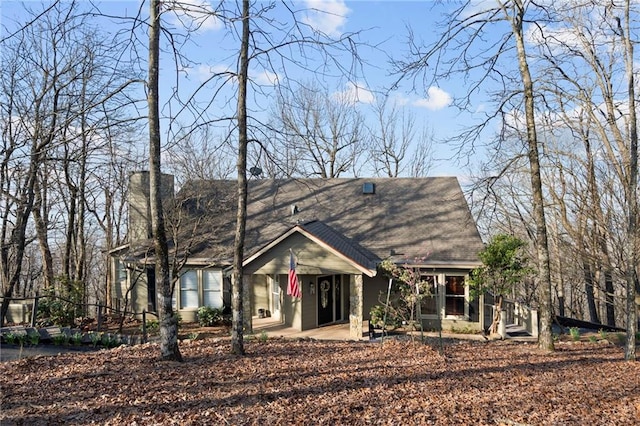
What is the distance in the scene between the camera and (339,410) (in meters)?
5.55

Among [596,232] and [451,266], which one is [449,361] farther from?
[596,232]

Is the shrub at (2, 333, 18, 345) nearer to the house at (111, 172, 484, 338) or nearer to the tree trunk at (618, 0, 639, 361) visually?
the house at (111, 172, 484, 338)

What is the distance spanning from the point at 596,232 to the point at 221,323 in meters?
16.3

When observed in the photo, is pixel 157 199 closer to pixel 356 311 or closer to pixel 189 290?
pixel 356 311

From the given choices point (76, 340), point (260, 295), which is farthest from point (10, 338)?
point (260, 295)

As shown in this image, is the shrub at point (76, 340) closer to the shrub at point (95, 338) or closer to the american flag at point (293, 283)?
the shrub at point (95, 338)

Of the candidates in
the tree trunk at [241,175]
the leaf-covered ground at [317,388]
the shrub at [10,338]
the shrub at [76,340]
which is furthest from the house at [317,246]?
the tree trunk at [241,175]

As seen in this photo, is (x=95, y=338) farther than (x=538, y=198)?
Yes

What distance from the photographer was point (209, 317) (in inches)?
646

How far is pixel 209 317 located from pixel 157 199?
31.2 ft

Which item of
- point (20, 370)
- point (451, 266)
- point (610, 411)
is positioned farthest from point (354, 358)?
point (451, 266)

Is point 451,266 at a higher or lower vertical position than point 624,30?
lower

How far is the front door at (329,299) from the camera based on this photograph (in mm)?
15756

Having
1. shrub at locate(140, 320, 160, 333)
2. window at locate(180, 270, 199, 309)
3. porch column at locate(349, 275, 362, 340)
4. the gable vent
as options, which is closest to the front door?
porch column at locate(349, 275, 362, 340)
